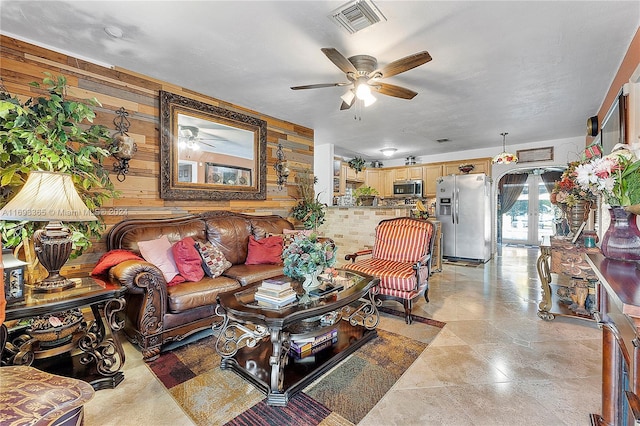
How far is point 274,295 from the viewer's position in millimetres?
1992

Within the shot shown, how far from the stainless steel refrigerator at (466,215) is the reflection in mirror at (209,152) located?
416 cm

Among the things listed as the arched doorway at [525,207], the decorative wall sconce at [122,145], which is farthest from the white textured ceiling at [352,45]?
the arched doorway at [525,207]

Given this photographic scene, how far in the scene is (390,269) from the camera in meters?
→ 3.16

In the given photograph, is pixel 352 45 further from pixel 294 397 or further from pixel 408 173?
pixel 408 173

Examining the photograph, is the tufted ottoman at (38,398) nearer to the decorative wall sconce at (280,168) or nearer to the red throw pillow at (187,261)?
the red throw pillow at (187,261)

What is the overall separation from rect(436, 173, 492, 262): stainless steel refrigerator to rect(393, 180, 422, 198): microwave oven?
0.64 metres

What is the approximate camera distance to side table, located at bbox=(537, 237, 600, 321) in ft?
9.21

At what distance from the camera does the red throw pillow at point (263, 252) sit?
11.2 feet

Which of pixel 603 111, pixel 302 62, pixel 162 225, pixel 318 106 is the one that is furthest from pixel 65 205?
pixel 603 111

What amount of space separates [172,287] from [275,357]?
3.99 ft

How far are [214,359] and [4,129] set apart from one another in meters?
2.20

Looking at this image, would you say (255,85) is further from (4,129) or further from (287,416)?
(287,416)

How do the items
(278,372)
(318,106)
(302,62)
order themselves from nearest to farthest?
1. (278,372)
2. (302,62)
3. (318,106)

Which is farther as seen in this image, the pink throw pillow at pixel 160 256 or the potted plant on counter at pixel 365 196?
the potted plant on counter at pixel 365 196
